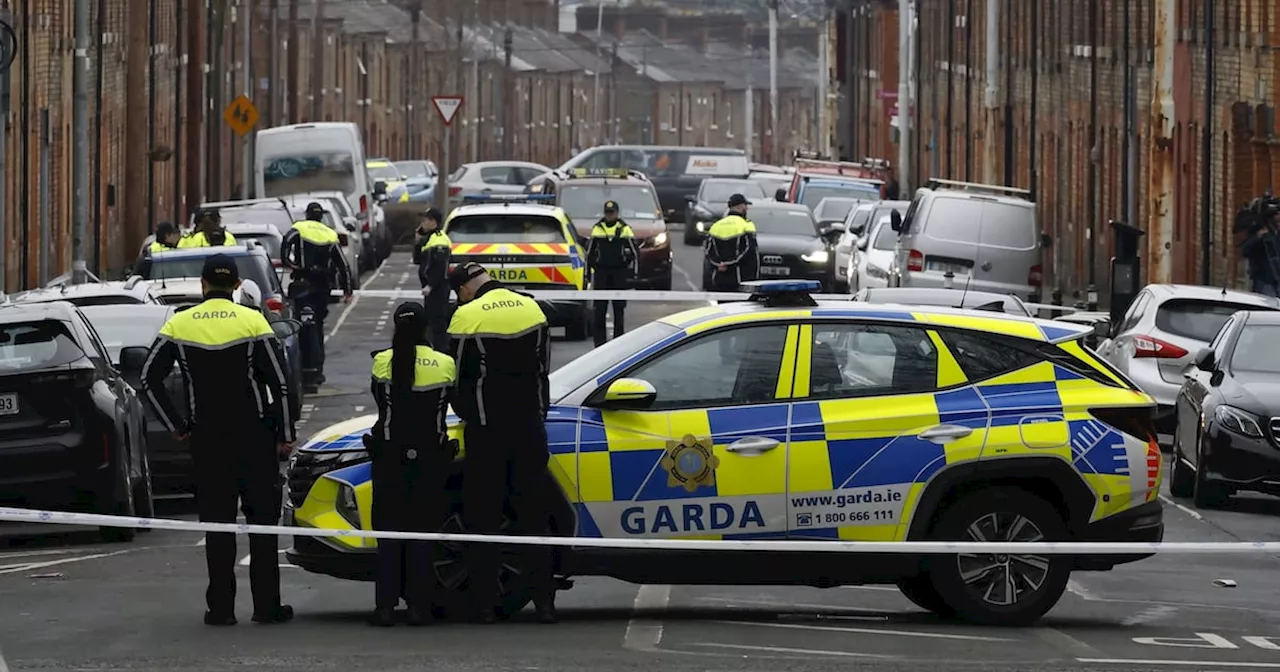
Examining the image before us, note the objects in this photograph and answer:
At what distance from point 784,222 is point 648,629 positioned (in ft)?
103

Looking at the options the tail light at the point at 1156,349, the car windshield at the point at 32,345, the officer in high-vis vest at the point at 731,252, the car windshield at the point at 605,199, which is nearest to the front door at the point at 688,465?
the car windshield at the point at 32,345

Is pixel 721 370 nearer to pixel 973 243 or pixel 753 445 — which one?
pixel 753 445

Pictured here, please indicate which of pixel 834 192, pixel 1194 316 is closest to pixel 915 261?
pixel 1194 316

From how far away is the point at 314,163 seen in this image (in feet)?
177

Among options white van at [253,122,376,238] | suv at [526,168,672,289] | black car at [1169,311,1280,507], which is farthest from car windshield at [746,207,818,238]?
black car at [1169,311,1280,507]

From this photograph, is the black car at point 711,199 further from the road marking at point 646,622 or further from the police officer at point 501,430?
the police officer at point 501,430

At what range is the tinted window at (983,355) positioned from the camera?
1243 cm

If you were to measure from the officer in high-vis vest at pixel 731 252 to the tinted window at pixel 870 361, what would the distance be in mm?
16298

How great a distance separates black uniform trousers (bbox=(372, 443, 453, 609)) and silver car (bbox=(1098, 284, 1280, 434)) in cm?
1159

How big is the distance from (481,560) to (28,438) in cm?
468

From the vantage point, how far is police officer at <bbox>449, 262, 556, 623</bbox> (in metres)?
12.0

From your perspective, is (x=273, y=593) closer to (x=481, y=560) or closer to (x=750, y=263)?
(x=481, y=560)

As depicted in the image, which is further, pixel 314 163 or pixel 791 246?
pixel 314 163

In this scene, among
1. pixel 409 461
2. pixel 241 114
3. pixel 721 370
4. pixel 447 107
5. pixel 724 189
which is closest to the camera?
pixel 409 461
